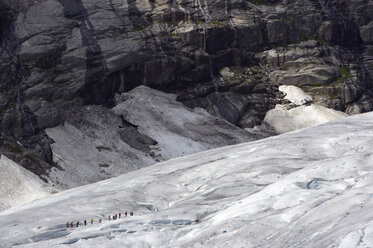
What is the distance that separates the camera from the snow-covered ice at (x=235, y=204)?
2756cm

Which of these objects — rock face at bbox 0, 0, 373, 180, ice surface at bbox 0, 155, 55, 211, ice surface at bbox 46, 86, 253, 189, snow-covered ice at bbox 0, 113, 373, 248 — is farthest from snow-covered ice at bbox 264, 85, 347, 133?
snow-covered ice at bbox 0, 113, 373, 248

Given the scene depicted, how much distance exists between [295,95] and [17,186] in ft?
184

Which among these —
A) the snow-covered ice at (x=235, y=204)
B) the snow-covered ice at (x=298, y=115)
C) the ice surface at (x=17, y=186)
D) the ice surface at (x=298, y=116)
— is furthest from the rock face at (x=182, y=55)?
the snow-covered ice at (x=235, y=204)

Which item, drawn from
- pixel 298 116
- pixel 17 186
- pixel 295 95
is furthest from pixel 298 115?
pixel 17 186

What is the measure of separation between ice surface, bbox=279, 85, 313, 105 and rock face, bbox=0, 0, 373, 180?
139 centimetres

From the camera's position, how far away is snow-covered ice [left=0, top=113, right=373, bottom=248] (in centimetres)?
2756

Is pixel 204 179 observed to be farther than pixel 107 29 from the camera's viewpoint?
No

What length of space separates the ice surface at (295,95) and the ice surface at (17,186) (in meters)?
51.8

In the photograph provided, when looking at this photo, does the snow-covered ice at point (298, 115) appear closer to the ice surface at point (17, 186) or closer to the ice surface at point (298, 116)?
the ice surface at point (298, 116)

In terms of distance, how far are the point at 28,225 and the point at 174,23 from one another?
80.9 m

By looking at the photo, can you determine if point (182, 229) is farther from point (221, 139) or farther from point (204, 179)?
point (221, 139)

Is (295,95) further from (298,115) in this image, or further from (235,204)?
(235,204)

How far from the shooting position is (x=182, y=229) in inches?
1262

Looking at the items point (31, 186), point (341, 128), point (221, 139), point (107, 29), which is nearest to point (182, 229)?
point (341, 128)
